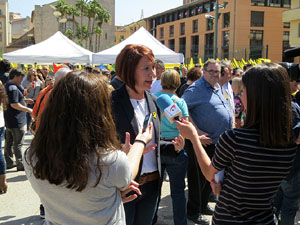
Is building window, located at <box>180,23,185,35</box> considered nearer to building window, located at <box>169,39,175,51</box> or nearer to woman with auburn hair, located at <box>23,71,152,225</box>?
building window, located at <box>169,39,175,51</box>

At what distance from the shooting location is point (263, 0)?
5003cm

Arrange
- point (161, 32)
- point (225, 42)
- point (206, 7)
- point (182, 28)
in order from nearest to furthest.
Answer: point (225, 42)
point (206, 7)
point (182, 28)
point (161, 32)

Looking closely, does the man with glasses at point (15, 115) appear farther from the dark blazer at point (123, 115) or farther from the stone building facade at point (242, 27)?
the stone building facade at point (242, 27)

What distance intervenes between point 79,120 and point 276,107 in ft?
3.71

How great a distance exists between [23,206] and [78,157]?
12.6ft

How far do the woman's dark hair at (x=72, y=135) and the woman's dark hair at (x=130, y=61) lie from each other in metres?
0.96

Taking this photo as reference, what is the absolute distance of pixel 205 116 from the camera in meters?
4.09

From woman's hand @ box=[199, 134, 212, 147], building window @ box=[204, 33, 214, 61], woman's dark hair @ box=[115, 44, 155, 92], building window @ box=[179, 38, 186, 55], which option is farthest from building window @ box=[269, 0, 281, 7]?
woman's dark hair @ box=[115, 44, 155, 92]

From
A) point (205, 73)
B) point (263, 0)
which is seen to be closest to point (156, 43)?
point (205, 73)

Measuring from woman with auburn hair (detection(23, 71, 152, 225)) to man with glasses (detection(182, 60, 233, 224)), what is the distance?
235 centimetres

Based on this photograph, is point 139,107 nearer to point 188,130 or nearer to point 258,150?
point 188,130

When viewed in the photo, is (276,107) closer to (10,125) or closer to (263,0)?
(10,125)

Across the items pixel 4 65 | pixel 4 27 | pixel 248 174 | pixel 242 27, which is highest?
pixel 4 27

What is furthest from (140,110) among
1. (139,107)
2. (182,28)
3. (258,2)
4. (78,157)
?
(182,28)
